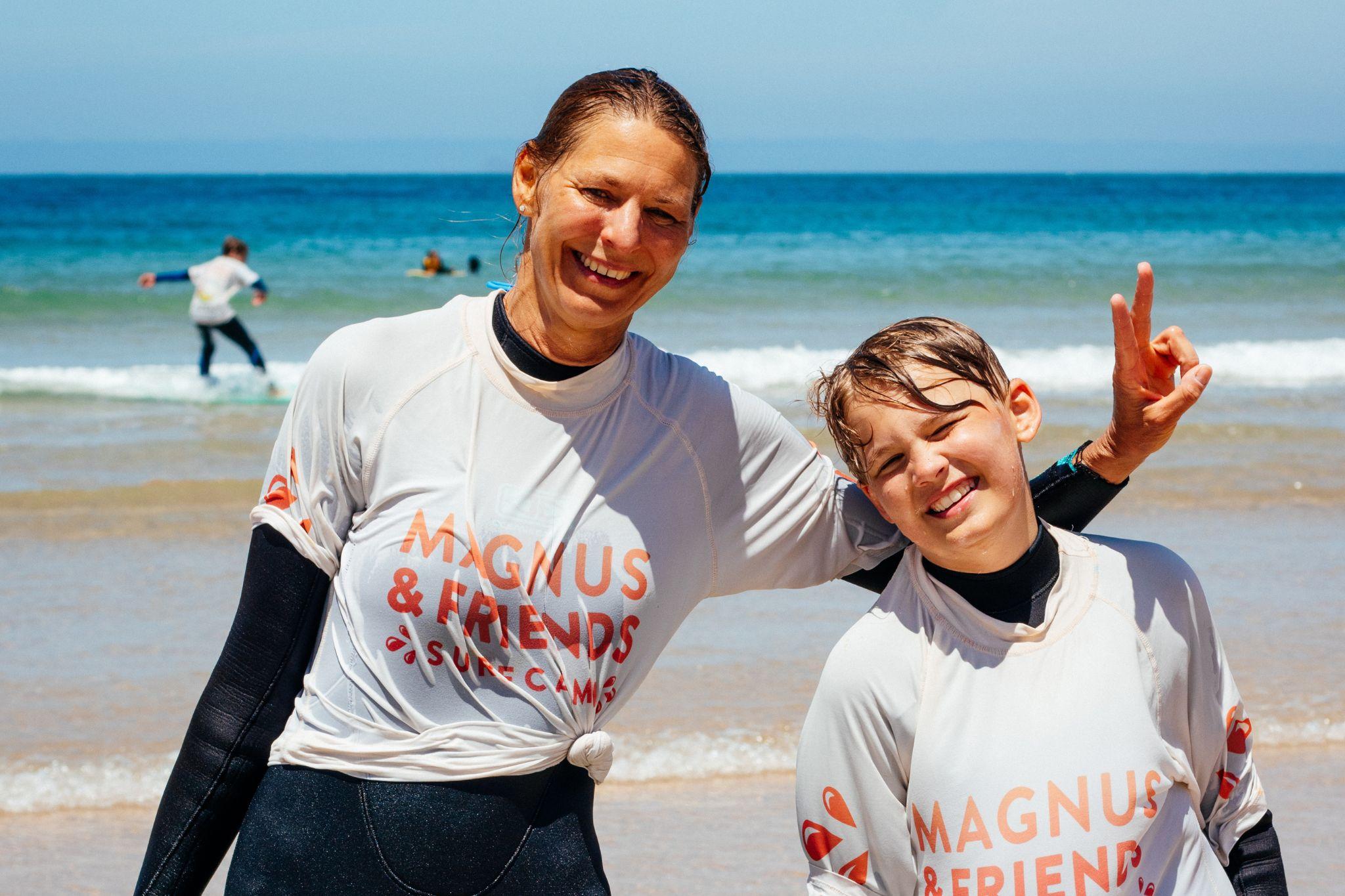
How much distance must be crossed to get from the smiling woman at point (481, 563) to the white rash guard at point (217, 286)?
11.6m

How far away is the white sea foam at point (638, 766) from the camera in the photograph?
150 inches

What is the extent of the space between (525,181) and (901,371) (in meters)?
0.60

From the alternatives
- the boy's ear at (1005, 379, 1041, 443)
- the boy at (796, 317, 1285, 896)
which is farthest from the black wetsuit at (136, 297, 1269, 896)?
the boy's ear at (1005, 379, 1041, 443)

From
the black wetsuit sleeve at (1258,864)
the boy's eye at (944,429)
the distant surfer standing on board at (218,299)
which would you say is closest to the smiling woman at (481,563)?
the boy's eye at (944,429)

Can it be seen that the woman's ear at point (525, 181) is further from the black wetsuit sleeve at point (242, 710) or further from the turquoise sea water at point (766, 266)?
the black wetsuit sleeve at point (242, 710)

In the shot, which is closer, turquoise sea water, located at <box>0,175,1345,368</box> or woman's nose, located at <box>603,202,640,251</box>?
woman's nose, located at <box>603,202,640,251</box>

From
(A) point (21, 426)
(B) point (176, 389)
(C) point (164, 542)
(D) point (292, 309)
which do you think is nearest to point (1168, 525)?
(C) point (164, 542)

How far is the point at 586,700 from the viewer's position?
1756 millimetres

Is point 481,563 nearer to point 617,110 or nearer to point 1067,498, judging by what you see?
point 617,110

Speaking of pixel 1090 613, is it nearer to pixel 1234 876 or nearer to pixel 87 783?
pixel 1234 876

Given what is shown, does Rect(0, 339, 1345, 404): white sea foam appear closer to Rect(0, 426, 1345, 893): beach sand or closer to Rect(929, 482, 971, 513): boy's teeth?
Rect(0, 426, 1345, 893): beach sand

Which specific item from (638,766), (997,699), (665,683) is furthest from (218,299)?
(997,699)

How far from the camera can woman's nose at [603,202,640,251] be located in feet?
5.67

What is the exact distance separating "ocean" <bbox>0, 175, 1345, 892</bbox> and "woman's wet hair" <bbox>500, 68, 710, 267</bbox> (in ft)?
0.76
